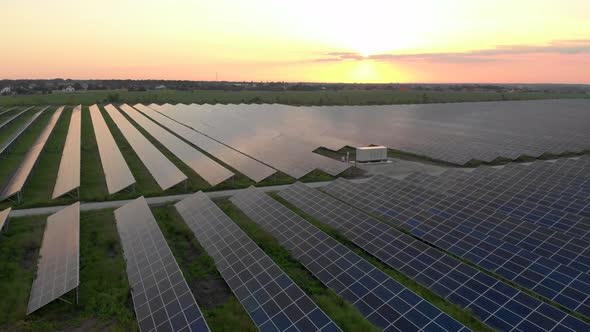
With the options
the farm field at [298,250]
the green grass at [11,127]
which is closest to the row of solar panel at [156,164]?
the farm field at [298,250]

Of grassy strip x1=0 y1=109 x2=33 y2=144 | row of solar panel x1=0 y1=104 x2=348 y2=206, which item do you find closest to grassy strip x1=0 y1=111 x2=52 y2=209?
row of solar panel x1=0 y1=104 x2=348 y2=206

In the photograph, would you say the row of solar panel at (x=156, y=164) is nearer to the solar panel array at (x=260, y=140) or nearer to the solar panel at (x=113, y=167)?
the solar panel at (x=113, y=167)

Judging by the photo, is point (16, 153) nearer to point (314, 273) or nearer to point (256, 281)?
point (256, 281)

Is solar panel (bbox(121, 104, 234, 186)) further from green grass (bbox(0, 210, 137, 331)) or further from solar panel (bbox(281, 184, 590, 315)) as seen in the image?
solar panel (bbox(281, 184, 590, 315))

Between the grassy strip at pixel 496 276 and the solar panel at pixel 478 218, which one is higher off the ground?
the solar panel at pixel 478 218

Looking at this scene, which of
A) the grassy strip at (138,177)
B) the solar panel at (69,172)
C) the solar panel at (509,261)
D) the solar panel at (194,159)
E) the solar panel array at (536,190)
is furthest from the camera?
the solar panel at (194,159)

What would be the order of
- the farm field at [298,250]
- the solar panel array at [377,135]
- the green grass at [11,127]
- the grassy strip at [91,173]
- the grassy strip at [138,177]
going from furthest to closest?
1. the green grass at [11,127]
2. the solar panel array at [377,135]
3. the grassy strip at [138,177]
4. the grassy strip at [91,173]
5. the farm field at [298,250]

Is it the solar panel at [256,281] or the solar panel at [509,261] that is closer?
the solar panel at [256,281]

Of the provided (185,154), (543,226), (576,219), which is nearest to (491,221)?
(543,226)
